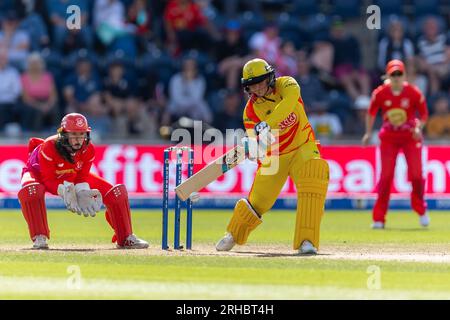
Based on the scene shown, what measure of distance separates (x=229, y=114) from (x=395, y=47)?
10.7ft


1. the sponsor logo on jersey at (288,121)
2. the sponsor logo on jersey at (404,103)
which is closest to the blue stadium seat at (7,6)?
the sponsor logo on jersey at (404,103)

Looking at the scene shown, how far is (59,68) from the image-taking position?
21109 mm

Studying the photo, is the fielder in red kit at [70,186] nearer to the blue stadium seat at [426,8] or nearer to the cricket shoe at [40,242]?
the cricket shoe at [40,242]

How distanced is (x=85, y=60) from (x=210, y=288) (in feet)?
40.6

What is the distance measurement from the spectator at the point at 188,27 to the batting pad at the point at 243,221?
10312 millimetres

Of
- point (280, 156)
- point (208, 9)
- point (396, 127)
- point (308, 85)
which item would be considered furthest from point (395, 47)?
point (280, 156)

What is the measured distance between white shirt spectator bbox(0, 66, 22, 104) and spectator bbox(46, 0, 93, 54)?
1289 millimetres

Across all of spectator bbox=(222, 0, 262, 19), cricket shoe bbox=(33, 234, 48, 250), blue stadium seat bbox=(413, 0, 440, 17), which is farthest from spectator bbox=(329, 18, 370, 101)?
cricket shoe bbox=(33, 234, 48, 250)

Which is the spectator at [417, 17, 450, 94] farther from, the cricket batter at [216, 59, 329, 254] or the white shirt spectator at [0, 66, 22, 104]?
the cricket batter at [216, 59, 329, 254]

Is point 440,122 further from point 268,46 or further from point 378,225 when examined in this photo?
point 378,225

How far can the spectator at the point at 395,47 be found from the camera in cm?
2100

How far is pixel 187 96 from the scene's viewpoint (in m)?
20.7

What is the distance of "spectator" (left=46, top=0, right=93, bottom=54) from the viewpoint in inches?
841

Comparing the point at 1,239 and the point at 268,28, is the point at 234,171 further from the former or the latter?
the point at 1,239
